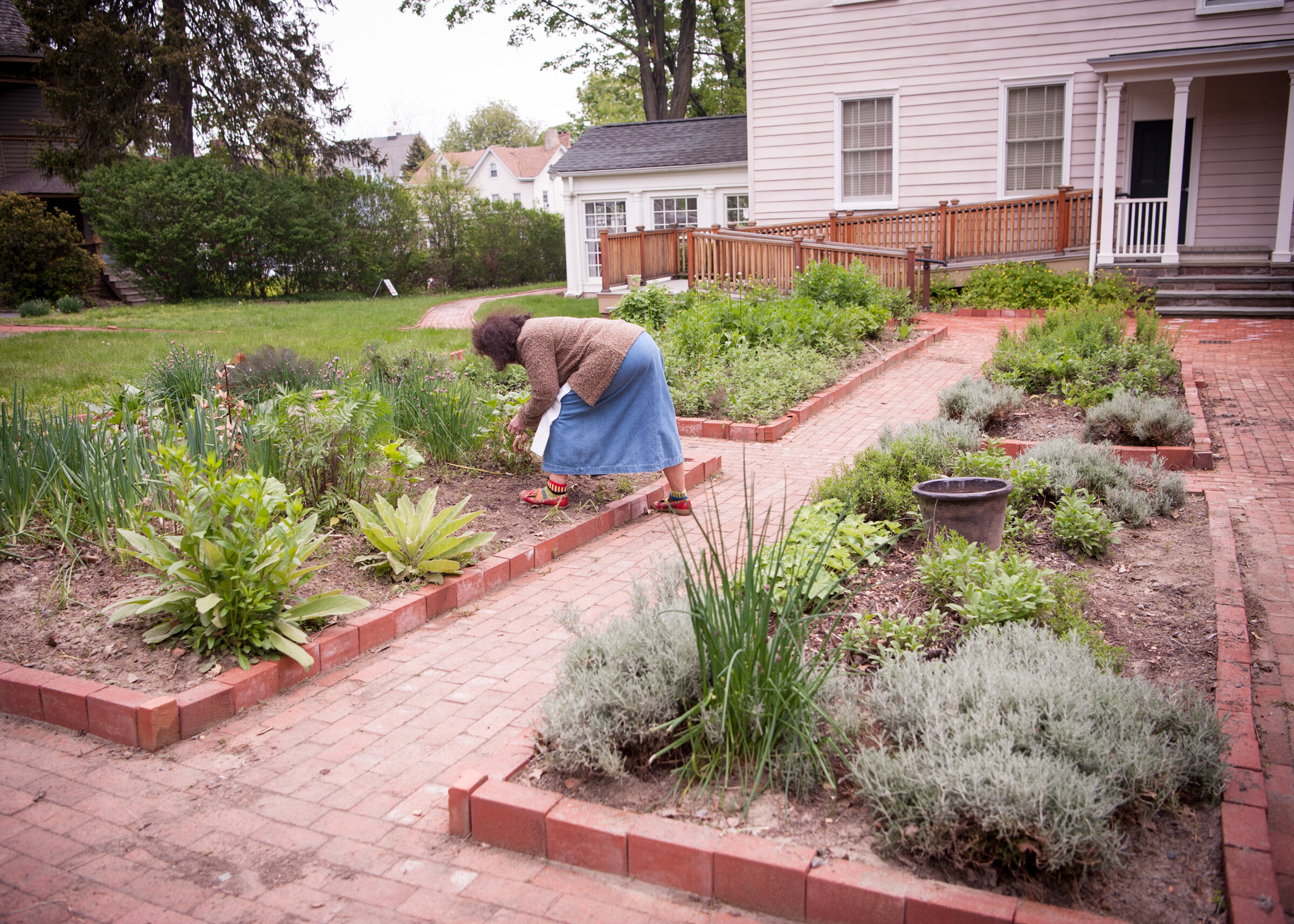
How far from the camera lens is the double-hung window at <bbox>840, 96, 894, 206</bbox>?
16.8 metres

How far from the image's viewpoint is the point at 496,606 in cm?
442

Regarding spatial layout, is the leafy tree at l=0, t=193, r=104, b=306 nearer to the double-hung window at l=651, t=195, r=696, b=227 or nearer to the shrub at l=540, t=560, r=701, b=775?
the double-hung window at l=651, t=195, r=696, b=227

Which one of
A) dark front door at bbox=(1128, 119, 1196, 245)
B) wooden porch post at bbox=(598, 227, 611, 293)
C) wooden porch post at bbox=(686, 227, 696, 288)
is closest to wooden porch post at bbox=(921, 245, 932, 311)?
wooden porch post at bbox=(686, 227, 696, 288)

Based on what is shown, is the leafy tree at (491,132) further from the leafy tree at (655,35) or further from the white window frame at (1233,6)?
the white window frame at (1233,6)

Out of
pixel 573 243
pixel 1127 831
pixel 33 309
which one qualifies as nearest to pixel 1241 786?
pixel 1127 831

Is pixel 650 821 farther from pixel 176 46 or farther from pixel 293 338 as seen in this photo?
pixel 176 46

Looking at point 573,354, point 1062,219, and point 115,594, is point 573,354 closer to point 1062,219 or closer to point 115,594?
point 115,594

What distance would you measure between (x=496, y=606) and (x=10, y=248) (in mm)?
20746

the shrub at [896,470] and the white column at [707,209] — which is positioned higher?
the white column at [707,209]

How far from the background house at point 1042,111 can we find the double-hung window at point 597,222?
4631mm

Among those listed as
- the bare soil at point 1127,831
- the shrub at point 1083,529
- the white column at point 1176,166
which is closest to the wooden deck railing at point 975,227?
the white column at point 1176,166

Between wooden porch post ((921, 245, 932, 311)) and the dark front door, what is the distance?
4185 millimetres

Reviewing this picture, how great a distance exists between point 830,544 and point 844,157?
15383 mm

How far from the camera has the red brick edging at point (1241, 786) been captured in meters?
2.19
